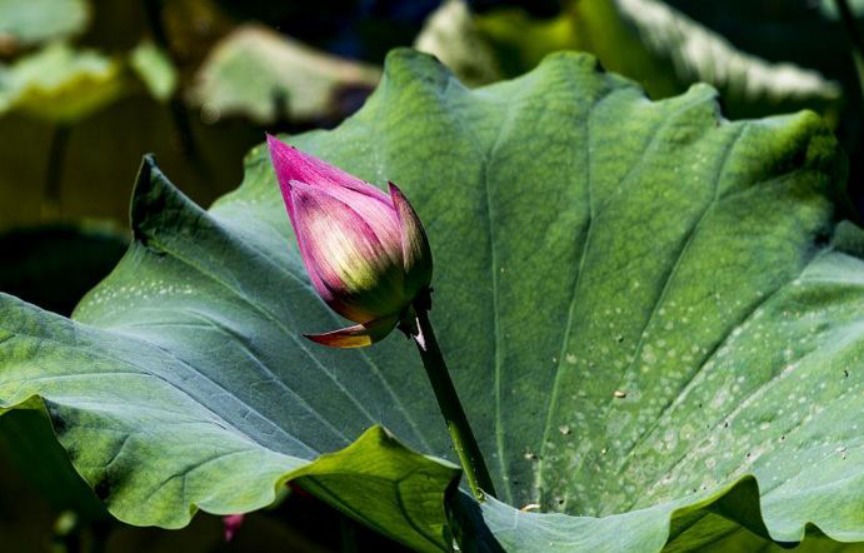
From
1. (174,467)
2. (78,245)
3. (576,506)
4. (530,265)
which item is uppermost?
(174,467)

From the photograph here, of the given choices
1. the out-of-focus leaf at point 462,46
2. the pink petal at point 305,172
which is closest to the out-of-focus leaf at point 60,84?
the out-of-focus leaf at point 462,46

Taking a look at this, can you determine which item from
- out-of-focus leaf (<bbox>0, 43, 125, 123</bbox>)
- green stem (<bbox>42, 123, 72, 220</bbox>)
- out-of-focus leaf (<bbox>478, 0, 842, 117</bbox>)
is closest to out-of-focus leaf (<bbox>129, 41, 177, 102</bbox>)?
out-of-focus leaf (<bbox>0, 43, 125, 123</bbox>)

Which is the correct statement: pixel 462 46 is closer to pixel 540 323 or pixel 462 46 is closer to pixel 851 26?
pixel 851 26

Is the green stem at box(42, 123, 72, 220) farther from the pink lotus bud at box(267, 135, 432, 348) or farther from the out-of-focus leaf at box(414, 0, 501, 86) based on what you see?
the pink lotus bud at box(267, 135, 432, 348)

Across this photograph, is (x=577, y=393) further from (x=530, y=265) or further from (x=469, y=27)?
(x=469, y=27)

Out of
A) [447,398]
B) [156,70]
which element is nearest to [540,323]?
[447,398]

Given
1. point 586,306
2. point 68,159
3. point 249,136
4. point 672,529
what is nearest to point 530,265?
point 586,306

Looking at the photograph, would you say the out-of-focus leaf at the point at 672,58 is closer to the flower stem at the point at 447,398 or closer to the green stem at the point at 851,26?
the green stem at the point at 851,26
